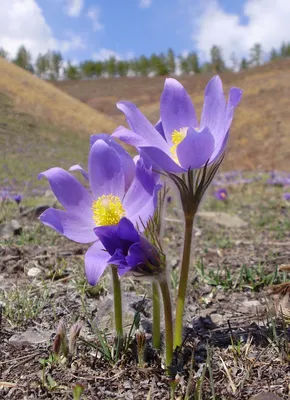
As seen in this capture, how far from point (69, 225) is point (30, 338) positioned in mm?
527

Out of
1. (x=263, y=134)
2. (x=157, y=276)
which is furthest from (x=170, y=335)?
(x=263, y=134)

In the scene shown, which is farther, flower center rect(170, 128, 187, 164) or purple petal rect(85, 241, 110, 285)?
flower center rect(170, 128, 187, 164)

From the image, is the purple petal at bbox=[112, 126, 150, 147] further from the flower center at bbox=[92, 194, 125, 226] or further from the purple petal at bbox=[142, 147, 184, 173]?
the flower center at bbox=[92, 194, 125, 226]

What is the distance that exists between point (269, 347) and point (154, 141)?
757 mm

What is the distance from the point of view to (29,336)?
1601 millimetres

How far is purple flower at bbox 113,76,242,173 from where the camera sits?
3.72 feet

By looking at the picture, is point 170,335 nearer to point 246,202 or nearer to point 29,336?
point 29,336

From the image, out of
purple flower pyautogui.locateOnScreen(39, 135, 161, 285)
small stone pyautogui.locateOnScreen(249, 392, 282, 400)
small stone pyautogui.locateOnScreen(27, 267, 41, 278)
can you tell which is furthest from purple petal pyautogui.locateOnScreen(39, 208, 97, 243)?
small stone pyautogui.locateOnScreen(27, 267, 41, 278)

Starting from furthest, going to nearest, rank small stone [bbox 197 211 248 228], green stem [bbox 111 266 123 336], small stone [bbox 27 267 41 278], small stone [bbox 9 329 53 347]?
small stone [bbox 197 211 248 228], small stone [bbox 27 267 41 278], small stone [bbox 9 329 53 347], green stem [bbox 111 266 123 336]

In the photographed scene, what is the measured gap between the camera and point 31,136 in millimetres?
Result: 5965

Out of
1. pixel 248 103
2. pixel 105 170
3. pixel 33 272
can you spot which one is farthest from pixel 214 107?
pixel 248 103

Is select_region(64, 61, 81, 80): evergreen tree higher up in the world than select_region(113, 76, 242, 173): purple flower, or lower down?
higher up

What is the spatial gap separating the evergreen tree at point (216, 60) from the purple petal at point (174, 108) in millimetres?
46922

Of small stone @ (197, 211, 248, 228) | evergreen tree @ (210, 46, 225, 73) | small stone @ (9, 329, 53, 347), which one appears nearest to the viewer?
small stone @ (9, 329, 53, 347)
